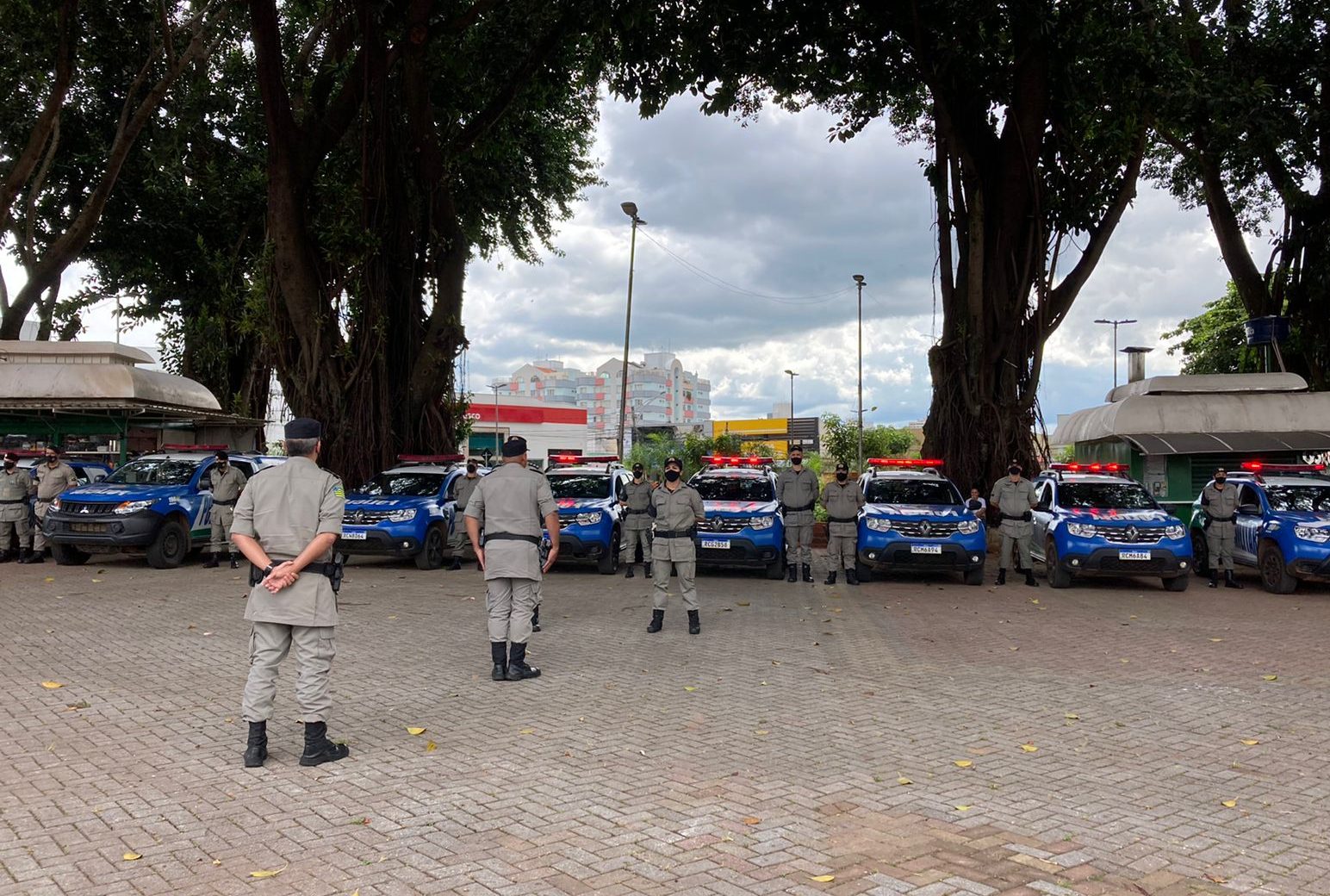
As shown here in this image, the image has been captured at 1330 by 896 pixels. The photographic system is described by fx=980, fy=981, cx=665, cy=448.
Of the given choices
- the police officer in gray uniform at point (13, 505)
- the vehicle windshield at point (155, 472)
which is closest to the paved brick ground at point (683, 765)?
the vehicle windshield at point (155, 472)

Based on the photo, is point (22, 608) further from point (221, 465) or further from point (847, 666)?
point (847, 666)

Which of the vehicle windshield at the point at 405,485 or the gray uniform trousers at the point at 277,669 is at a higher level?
the vehicle windshield at the point at 405,485

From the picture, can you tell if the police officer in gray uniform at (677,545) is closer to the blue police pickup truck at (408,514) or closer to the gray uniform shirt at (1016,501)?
the blue police pickup truck at (408,514)

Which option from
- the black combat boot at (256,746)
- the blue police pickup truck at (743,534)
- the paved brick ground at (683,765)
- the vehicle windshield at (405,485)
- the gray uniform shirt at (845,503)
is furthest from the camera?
the vehicle windshield at (405,485)

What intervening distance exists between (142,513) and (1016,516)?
41.4ft

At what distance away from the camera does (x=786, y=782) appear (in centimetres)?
501

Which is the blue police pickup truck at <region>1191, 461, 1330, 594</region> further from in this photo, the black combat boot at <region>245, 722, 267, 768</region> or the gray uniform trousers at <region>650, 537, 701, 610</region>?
the black combat boot at <region>245, 722, 267, 768</region>

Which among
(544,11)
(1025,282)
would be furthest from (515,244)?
(1025,282)

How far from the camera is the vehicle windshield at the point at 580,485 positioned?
15.7 meters

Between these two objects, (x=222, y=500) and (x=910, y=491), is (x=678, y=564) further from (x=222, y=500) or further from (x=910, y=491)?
(x=222, y=500)

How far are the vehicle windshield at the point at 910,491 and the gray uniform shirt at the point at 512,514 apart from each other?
8.27m

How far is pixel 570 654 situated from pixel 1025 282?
46.9ft

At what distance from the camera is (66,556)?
1494 cm

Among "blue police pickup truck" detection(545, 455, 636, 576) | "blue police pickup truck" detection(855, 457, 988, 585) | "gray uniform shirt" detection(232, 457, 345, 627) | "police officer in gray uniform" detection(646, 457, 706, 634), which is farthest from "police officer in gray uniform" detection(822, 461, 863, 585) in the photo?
"gray uniform shirt" detection(232, 457, 345, 627)
